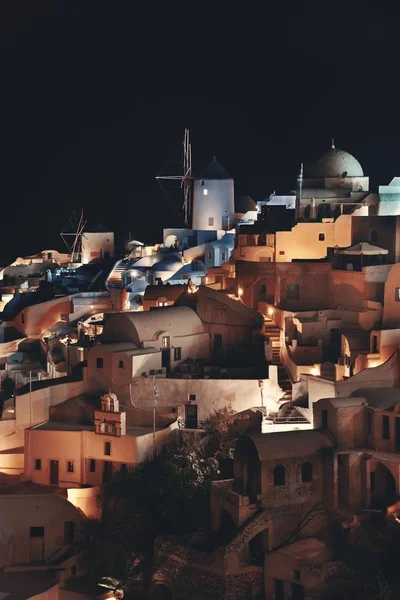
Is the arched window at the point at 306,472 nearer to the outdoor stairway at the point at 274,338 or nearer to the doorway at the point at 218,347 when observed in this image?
the outdoor stairway at the point at 274,338

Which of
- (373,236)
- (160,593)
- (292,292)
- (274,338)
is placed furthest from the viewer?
(373,236)

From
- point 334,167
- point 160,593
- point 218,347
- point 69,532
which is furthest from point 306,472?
point 334,167

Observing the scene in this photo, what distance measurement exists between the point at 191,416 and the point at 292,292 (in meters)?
6.43

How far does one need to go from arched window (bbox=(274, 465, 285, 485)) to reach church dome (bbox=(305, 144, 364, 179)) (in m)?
17.6

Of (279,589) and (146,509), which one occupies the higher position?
(146,509)

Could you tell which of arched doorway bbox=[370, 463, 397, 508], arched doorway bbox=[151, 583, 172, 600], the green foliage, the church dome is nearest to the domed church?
the church dome

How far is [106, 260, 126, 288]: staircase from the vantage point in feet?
164

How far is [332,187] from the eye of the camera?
44.4 meters

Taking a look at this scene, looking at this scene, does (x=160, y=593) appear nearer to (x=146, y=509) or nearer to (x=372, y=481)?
(x=146, y=509)

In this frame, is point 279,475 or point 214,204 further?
point 214,204

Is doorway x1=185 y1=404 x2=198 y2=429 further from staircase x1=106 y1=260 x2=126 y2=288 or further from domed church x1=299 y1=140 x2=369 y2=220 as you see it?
staircase x1=106 y1=260 x2=126 y2=288

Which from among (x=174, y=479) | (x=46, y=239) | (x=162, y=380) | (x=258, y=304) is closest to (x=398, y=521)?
(x=174, y=479)

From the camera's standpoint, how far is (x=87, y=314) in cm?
4500

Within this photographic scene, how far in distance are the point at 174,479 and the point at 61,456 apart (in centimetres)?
378
